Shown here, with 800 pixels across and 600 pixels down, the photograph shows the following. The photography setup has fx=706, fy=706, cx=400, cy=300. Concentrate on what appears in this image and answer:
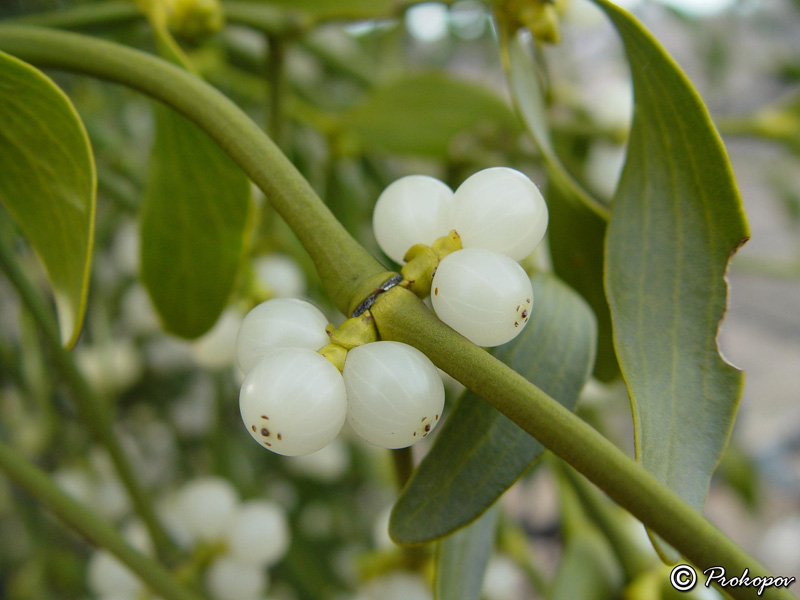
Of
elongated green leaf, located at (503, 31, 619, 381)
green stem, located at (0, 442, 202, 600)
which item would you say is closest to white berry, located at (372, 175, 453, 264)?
elongated green leaf, located at (503, 31, 619, 381)

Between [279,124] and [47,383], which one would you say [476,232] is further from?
[47,383]

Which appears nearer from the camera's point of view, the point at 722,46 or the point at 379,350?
the point at 379,350

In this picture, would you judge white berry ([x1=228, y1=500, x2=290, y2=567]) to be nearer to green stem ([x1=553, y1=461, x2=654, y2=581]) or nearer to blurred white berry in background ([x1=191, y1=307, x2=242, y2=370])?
blurred white berry in background ([x1=191, y1=307, x2=242, y2=370])

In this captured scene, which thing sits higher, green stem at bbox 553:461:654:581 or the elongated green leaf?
the elongated green leaf

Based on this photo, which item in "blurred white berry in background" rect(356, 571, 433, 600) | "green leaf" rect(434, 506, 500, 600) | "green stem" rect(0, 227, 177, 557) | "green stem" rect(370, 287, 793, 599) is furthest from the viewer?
"blurred white berry in background" rect(356, 571, 433, 600)

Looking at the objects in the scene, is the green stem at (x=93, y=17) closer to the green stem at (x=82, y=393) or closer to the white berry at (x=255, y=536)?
the green stem at (x=82, y=393)

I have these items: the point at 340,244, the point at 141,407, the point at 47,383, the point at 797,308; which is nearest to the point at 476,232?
A: the point at 340,244
